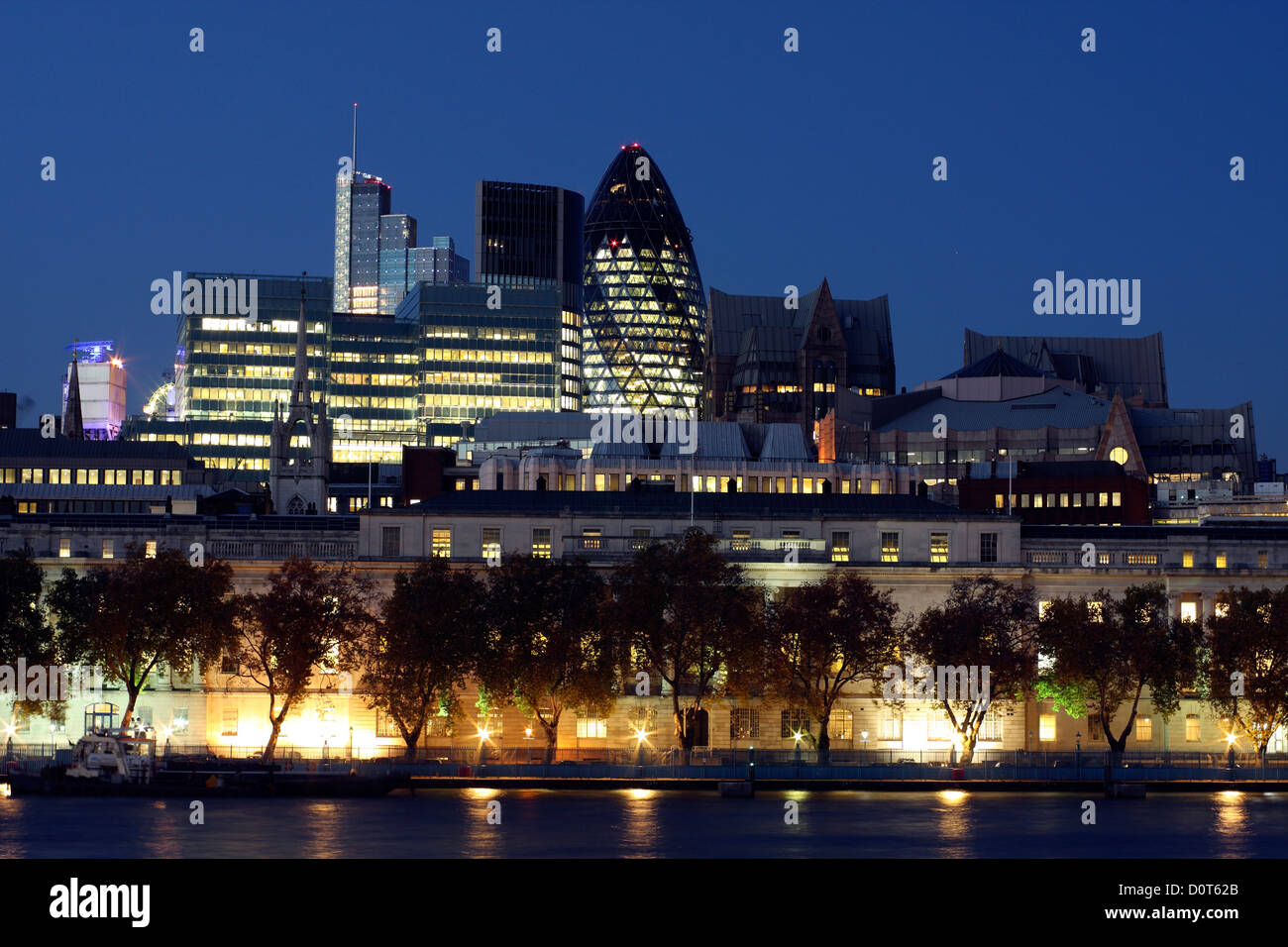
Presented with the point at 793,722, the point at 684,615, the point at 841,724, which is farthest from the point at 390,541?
the point at 841,724

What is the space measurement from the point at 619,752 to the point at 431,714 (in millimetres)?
10716

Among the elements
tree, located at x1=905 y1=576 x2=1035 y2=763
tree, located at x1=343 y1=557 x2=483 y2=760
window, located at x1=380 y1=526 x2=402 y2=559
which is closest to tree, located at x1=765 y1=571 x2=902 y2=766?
tree, located at x1=905 y1=576 x2=1035 y2=763

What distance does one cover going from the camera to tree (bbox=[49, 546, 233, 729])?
421ft

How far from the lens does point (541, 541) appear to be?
14575 cm

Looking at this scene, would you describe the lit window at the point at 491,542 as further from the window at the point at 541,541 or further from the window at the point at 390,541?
the window at the point at 390,541

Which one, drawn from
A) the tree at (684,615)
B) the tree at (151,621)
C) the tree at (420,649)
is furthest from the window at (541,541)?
the tree at (151,621)

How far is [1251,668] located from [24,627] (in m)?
70.7

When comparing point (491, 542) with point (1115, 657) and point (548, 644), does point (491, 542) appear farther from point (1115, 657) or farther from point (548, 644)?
point (1115, 657)

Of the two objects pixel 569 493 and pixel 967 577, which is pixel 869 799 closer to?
pixel 967 577

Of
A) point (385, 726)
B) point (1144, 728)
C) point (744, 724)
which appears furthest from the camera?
point (1144, 728)
